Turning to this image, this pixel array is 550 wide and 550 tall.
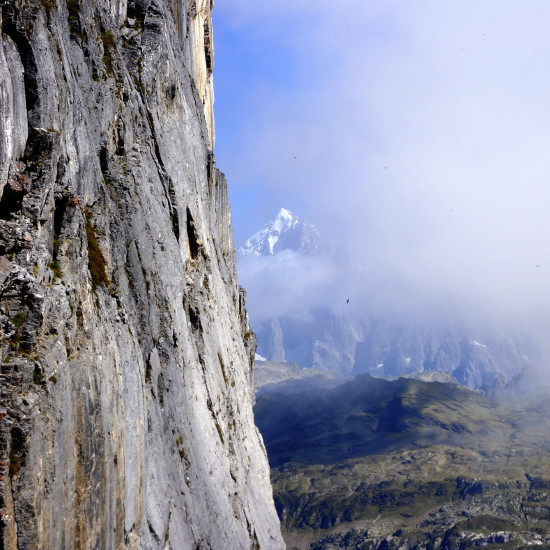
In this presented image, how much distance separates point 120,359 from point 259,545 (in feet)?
78.8

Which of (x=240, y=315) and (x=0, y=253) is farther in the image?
A: (x=240, y=315)

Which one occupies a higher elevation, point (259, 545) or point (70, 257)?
point (70, 257)

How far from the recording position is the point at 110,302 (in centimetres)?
2419

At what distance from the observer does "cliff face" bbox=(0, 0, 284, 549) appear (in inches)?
696

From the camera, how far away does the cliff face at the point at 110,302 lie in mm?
17688

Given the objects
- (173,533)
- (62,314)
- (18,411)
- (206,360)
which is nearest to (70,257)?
(62,314)

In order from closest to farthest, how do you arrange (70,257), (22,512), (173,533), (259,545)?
(22,512), (70,257), (173,533), (259,545)

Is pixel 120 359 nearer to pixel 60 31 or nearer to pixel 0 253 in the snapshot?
pixel 0 253

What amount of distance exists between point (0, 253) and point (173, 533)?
16228mm

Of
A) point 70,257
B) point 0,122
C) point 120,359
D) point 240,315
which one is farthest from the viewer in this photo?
point 240,315

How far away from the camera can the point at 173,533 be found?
89.7 feet

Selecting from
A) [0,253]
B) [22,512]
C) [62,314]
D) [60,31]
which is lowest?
[22,512]

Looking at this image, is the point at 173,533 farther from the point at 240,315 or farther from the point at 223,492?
the point at 240,315

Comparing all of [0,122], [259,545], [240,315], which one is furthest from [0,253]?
[240,315]
